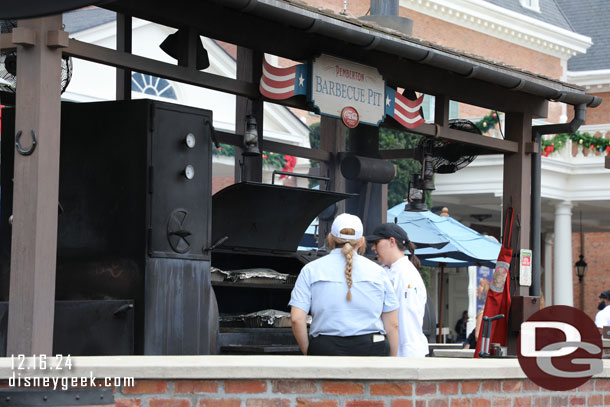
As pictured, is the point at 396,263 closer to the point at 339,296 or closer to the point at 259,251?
the point at 339,296

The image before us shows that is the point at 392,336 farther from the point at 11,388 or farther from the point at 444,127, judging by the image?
the point at 444,127

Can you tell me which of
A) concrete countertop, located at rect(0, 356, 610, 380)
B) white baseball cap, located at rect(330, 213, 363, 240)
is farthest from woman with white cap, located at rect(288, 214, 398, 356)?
concrete countertop, located at rect(0, 356, 610, 380)

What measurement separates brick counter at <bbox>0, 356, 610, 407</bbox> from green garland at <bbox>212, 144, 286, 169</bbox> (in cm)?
1650

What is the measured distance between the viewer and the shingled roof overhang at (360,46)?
709cm

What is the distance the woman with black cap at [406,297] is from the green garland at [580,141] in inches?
723

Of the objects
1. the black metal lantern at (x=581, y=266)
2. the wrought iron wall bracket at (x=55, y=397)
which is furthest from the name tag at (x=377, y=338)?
the black metal lantern at (x=581, y=266)

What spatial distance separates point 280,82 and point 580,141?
59.7 ft

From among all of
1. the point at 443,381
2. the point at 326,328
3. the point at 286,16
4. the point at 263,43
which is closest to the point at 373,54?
the point at 263,43

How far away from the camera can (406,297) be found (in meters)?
6.51

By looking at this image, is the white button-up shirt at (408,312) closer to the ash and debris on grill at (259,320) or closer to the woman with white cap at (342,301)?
the woman with white cap at (342,301)

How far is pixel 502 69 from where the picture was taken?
9539 millimetres

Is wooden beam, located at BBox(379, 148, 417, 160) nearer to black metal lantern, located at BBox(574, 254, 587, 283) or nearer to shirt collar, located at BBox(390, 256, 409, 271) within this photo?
shirt collar, located at BBox(390, 256, 409, 271)

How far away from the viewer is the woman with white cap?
5.87m

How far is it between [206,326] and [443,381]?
2564 mm
